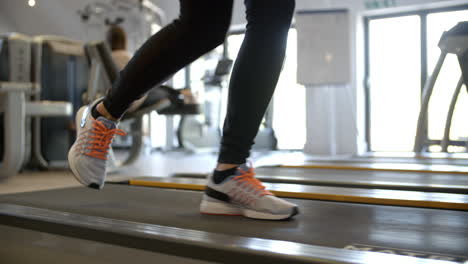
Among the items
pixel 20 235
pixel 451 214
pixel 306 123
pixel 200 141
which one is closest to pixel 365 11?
pixel 306 123

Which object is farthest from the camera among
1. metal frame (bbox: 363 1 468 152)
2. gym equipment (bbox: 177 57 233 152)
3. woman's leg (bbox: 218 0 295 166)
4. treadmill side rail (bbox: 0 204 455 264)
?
gym equipment (bbox: 177 57 233 152)

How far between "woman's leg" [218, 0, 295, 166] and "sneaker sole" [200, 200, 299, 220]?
14 centimetres

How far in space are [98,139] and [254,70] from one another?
0.41m

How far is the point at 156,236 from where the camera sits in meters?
0.81

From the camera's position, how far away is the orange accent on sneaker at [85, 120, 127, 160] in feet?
3.56

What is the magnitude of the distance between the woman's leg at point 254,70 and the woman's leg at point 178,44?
0.07 metres

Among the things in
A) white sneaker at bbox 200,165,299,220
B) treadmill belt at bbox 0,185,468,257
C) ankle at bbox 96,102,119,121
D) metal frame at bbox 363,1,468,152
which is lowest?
treadmill belt at bbox 0,185,468,257

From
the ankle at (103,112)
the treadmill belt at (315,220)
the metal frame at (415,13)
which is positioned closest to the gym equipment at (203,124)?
the metal frame at (415,13)

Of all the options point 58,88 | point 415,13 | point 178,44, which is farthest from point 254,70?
point 415,13

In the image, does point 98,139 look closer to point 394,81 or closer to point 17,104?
point 17,104

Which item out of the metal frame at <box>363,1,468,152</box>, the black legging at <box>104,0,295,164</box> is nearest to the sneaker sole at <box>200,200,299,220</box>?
the black legging at <box>104,0,295,164</box>

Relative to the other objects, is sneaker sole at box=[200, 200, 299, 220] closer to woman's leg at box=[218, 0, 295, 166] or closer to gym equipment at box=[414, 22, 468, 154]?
woman's leg at box=[218, 0, 295, 166]

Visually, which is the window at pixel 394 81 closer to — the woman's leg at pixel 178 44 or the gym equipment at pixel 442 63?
the gym equipment at pixel 442 63

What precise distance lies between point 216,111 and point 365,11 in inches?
98.5
